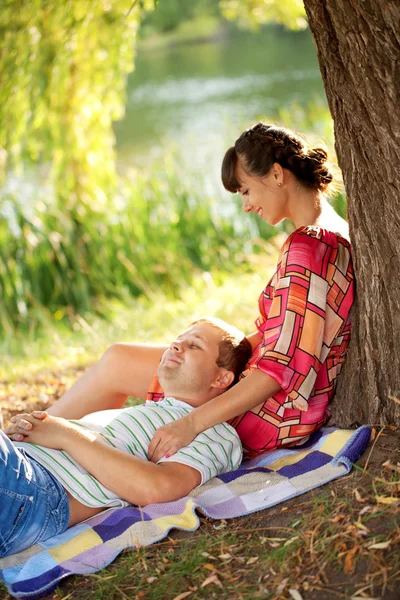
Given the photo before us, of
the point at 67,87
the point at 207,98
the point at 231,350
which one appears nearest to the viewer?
the point at 231,350

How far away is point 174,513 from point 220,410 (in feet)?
1.23

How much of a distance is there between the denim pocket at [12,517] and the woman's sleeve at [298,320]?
882 millimetres

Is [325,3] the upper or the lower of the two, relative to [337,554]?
upper

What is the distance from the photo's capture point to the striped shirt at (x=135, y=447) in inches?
99.0

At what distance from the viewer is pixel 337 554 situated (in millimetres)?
2094

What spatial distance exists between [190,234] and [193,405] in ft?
14.1

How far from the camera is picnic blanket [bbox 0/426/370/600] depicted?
2.34m

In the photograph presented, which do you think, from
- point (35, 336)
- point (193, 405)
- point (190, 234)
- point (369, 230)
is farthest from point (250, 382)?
point (190, 234)

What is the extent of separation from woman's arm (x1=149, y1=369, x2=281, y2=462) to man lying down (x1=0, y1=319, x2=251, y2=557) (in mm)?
45

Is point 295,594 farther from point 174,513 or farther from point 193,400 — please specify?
point 193,400

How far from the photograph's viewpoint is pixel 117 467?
2480 millimetres

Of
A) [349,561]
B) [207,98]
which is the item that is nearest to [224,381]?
[349,561]

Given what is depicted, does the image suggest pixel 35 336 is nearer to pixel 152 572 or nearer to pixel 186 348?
pixel 186 348

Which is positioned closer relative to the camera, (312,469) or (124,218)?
(312,469)
